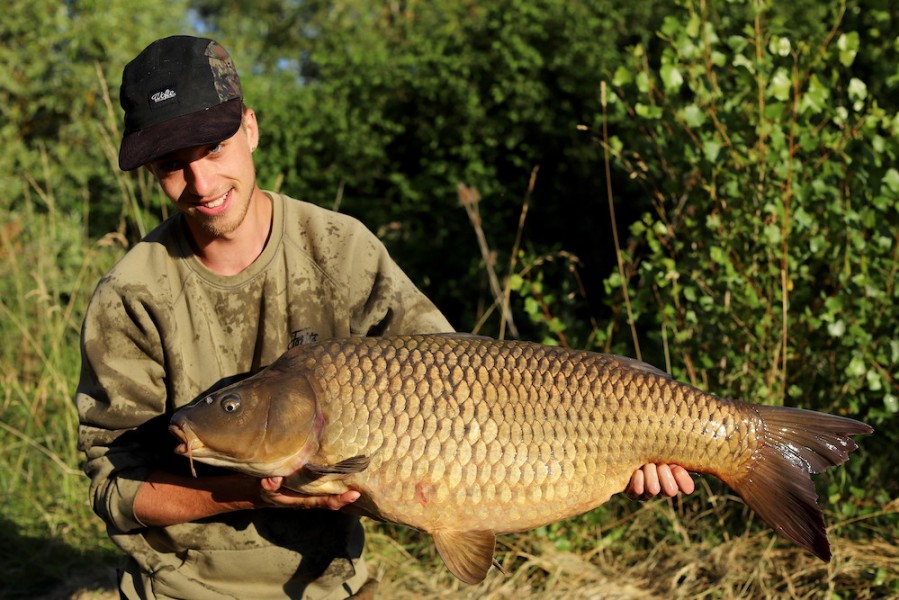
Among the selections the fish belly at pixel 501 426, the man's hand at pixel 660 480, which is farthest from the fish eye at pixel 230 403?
the man's hand at pixel 660 480

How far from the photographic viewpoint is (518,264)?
4871mm

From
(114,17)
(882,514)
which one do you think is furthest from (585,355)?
(114,17)

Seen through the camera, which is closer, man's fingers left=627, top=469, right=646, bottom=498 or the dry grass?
man's fingers left=627, top=469, right=646, bottom=498

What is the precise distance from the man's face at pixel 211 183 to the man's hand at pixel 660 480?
0.92 meters

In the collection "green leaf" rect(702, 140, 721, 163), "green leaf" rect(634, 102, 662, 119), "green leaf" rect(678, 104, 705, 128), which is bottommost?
"green leaf" rect(702, 140, 721, 163)

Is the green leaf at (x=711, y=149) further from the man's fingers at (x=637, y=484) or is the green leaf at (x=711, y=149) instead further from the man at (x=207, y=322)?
the man's fingers at (x=637, y=484)

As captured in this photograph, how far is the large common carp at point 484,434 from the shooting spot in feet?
5.61

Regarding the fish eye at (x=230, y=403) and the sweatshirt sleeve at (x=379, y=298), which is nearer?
the fish eye at (x=230, y=403)

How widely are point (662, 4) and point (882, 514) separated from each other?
3494 mm

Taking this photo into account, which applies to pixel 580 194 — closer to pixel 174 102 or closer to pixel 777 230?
pixel 777 230

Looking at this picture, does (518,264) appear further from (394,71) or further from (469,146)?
(394,71)

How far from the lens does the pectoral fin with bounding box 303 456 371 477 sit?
168 centimetres

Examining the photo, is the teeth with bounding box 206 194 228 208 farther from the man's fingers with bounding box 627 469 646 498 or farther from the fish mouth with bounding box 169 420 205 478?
the man's fingers with bounding box 627 469 646 498

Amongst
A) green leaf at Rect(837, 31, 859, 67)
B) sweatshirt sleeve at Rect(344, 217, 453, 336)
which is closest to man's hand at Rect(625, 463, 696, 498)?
sweatshirt sleeve at Rect(344, 217, 453, 336)
